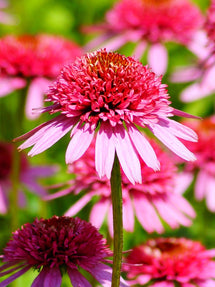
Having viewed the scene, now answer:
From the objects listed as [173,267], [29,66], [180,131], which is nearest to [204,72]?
[29,66]

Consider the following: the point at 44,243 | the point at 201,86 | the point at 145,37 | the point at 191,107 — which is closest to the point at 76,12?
the point at 191,107

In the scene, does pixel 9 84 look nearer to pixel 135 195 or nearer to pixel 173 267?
pixel 135 195

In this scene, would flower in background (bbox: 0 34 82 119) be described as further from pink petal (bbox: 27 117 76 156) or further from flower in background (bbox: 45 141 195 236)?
pink petal (bbox: 27 117 76 156)

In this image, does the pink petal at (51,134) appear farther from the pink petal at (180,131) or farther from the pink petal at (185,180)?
the pink petal at (185,180)

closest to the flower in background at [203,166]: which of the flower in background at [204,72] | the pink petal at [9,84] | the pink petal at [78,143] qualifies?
the flower in background at [204,72]

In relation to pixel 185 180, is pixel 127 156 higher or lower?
lower
